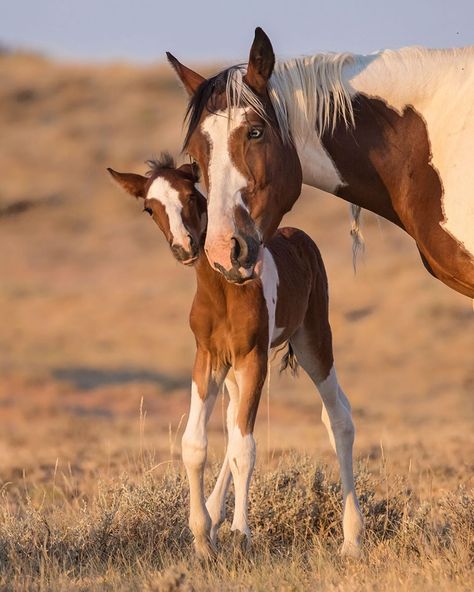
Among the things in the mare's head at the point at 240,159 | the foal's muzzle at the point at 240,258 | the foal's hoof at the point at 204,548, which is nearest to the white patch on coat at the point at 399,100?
the mare's head at the point at 240,159

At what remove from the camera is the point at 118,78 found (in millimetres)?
40812

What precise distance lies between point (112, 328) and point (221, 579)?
60.0ft

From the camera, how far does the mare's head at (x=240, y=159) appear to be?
467 centimetres

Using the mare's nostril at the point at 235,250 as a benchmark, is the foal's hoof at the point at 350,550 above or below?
below

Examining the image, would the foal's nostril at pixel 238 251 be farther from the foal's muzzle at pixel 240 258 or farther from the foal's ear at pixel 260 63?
the foal's ear at pixel 260 63

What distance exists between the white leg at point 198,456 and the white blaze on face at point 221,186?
122 centimetres

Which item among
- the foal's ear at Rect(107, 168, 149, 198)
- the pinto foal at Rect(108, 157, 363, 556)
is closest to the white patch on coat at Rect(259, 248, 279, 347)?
the pinto foal at Rect(108, 157, 363, 556)

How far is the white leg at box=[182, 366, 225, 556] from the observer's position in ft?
18.4

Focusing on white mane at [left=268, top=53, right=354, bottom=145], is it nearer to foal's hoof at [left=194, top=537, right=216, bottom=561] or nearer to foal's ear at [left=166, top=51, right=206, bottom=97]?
foal's ear at [left=166, top=51, right=206, bottom=97]

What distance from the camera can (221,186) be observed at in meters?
4.74

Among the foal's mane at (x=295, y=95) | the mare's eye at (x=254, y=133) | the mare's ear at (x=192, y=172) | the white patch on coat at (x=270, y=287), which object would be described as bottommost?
the white patch on coat at (x=270, y=287)

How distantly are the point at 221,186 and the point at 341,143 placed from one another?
0.75 m

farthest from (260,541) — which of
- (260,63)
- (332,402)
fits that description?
(260,63)

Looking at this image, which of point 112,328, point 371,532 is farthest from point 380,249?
point 371,532
